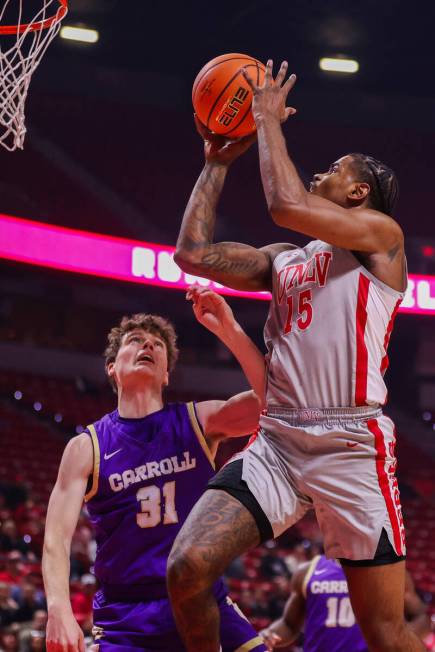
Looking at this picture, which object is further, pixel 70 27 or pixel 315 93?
pixel 315 93

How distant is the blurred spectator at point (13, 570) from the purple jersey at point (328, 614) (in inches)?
163

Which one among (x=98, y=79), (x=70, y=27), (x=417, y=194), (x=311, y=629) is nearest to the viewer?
(x=311, y=629)

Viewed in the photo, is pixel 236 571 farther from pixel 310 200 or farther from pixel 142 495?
pixel 310 200

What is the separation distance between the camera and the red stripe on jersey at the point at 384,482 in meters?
3.24

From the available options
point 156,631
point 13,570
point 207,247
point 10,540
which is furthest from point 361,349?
point 10,540

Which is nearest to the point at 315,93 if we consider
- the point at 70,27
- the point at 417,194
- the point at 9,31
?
the point at 417,194

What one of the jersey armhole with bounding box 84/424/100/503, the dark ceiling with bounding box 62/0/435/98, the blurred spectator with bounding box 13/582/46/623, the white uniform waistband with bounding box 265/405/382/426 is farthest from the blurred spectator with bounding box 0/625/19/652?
the dark ceiling with bounding box 62/0/435/98

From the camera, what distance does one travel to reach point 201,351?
21.3m

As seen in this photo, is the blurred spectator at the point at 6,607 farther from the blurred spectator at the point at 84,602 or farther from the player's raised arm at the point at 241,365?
the player's raised arm at the point at 241,365

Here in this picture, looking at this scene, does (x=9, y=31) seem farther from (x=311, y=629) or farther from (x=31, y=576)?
(x=31, y=576)

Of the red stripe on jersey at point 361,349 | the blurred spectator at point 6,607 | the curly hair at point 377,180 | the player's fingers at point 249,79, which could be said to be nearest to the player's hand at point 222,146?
the player's fingers at point 249,79

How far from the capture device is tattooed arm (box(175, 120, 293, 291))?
12.0 ft

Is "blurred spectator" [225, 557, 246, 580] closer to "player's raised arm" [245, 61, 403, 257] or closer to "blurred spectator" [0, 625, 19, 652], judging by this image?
"blurred spectator" [0, 625, 19, 652]

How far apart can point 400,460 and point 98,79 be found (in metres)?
9.49
